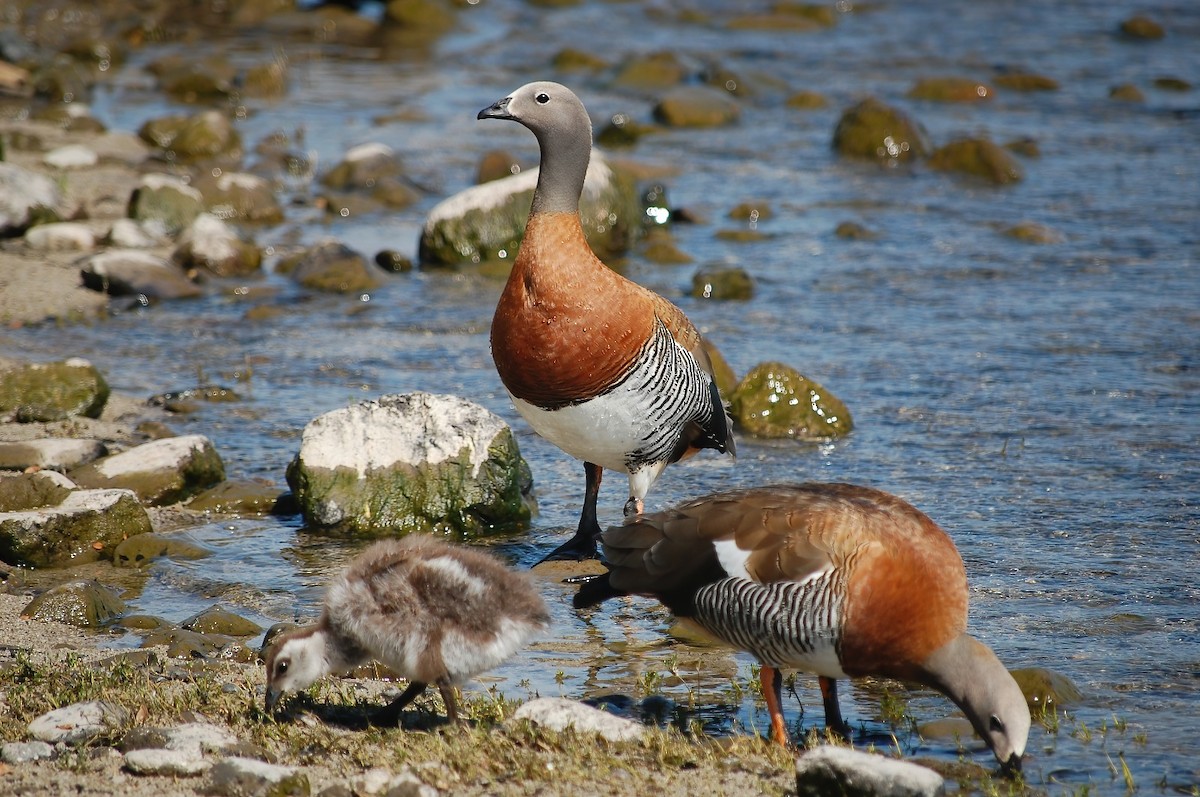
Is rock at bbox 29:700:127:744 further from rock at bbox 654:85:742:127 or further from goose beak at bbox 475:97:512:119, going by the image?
rock at bbox 654:85:742:127

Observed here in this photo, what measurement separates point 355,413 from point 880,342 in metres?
5.26

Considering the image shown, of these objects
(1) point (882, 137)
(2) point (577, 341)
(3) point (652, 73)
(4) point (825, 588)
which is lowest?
(4) point (825, 588)

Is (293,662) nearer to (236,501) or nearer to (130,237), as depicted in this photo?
(236,501)

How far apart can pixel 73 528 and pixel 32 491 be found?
1.65 feet

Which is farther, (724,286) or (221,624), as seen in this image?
(724,286)

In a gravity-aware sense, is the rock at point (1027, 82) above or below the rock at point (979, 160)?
above

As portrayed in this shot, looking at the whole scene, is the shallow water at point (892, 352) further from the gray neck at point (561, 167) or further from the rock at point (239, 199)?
the gray neck at point (561, 167)

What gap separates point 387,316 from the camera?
13008mm

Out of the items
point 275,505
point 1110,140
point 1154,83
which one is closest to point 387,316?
point 275,505

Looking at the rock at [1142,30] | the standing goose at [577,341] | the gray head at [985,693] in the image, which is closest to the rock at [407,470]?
the standing goose at [577,341]

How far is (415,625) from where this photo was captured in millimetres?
5871

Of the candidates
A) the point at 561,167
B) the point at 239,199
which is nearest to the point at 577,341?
the point at 561,167

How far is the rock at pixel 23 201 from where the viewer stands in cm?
1433

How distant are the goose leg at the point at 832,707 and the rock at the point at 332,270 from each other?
8.30 metres
